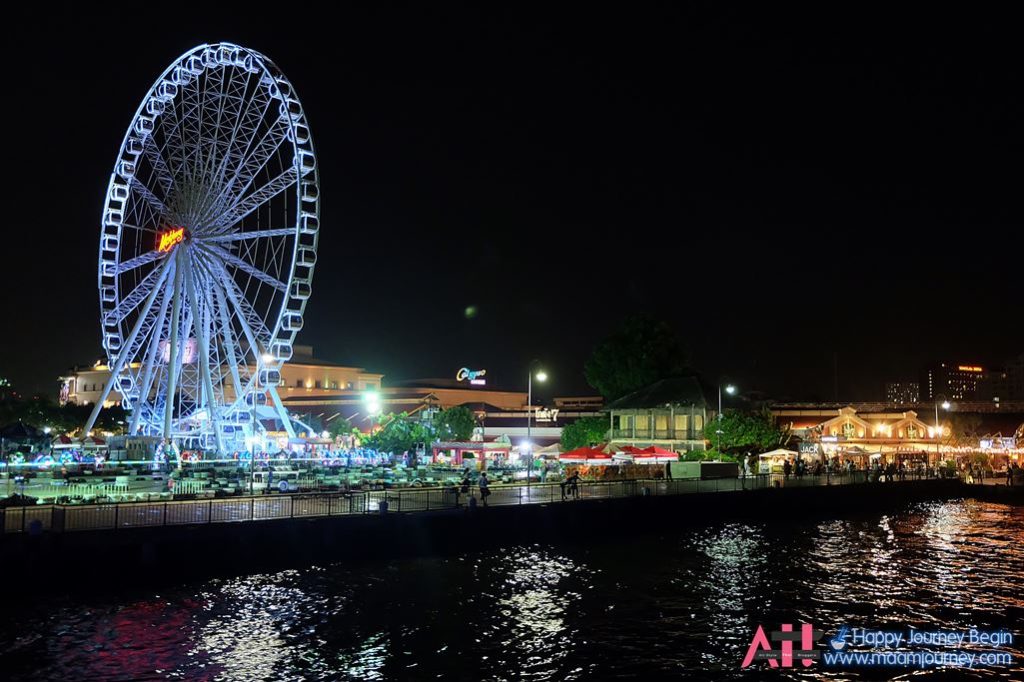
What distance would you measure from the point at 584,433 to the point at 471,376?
5395cm

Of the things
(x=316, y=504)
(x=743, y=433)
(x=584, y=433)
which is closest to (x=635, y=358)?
(x=584, y=433)

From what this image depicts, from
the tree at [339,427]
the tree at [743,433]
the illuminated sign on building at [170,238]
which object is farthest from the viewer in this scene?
the tree at [339,427]

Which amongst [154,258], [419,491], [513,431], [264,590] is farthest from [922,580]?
[513,431]

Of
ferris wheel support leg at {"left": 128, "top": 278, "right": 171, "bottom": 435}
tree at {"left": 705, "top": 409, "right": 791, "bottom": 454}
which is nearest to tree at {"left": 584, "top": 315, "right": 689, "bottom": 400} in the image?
tree at {"left": 705, "top": 409, "right": 791, "bottom": 454}

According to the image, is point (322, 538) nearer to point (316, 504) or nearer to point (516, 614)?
point (316, 504)

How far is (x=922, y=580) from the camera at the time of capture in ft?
→ 118

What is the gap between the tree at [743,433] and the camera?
7125cm

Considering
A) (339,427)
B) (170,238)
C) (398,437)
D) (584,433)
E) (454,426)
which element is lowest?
(398,437)

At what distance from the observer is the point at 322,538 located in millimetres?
35594

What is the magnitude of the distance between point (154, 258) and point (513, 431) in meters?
43.6

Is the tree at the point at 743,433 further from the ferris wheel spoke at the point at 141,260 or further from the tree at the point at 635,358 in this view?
the ferris wheel spoke at the point at 141,260

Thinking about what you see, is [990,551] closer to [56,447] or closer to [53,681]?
[53,681]

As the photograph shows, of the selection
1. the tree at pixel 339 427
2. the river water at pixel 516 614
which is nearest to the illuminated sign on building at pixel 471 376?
the tree at pixel 339 427

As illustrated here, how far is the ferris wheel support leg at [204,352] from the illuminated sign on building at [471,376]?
74.6 meters
